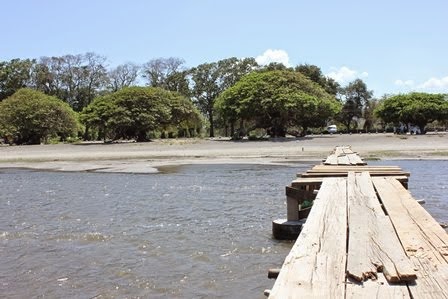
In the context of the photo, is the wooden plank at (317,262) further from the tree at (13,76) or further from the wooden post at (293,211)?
the tree at (13,76)

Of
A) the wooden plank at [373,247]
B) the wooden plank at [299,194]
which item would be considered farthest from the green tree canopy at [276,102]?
the wooden plank at [373,247]

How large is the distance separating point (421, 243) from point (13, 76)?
83.9 meters

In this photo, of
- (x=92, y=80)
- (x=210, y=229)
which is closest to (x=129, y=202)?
(x=210, y=229)

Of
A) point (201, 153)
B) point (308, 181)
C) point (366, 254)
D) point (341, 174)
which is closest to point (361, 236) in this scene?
point (366, 254)

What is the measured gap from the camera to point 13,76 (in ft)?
263

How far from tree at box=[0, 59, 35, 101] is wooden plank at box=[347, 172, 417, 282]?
81.3 meters

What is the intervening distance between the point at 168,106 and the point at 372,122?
41.8 meters

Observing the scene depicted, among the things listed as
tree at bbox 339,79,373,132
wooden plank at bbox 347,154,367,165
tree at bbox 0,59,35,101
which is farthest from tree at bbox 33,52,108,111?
wooden plank at bbox 347,154,367,165

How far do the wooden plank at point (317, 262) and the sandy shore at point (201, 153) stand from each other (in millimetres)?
21323

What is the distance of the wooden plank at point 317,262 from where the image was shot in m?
3.02

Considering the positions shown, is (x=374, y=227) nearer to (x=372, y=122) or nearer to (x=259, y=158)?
(x=259, y=158)

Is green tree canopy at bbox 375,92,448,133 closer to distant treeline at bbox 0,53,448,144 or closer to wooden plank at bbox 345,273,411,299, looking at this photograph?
distant treeline at bbox 0,53,448,144

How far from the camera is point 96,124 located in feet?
186

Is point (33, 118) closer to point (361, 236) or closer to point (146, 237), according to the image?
point (146, 237)
